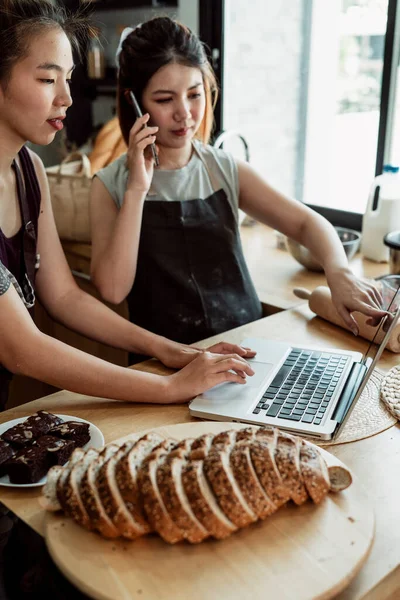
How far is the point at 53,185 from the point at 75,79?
1.35m

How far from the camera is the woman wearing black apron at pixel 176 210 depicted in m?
1.62

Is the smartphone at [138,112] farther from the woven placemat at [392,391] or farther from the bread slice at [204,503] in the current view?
the bread slice at [204,503]

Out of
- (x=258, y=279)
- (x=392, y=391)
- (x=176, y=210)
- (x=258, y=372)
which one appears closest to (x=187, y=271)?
(x=176, y=210)

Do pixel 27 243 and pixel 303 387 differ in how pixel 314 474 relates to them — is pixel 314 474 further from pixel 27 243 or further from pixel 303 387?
pixel 27 243

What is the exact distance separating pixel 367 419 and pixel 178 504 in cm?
47

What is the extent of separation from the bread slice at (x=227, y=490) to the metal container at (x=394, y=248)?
1200 mm

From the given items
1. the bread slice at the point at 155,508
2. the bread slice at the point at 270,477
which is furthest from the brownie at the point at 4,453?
the bread slice at the point at 270,477

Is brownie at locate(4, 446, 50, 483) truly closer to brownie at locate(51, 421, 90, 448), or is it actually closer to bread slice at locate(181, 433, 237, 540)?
brownie at locate(51, 421, 90, 448)

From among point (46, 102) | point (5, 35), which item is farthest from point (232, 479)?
point (5, 35)

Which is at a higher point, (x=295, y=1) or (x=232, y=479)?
(x=295, y=1)

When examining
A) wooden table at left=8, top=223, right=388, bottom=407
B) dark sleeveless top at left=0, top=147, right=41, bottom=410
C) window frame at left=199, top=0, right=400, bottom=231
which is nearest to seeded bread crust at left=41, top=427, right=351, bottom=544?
dark sleeveless top at left=0, top=147, right=41, bottom=410

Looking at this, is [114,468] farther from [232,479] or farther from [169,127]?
Answer: [169,127]

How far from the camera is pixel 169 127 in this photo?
5.41ft

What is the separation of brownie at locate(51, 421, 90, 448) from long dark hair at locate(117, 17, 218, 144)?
3.22 ft
